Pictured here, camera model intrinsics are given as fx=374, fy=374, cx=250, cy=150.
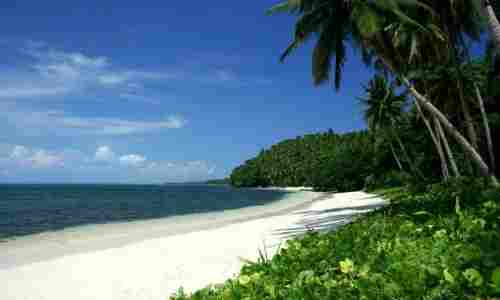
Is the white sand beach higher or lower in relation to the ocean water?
higher

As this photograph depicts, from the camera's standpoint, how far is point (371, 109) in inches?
1230

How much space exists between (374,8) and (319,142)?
93.6 metres

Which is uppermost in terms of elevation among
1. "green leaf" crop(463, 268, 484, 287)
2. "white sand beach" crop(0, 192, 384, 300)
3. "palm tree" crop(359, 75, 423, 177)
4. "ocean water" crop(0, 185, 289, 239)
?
"palm tree" crop(359, 75, 423, 177)

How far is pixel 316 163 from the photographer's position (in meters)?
79.0

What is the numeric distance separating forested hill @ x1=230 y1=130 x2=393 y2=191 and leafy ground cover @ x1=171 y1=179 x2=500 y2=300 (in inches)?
1541

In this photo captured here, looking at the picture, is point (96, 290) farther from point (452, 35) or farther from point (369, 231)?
point (452, 35)

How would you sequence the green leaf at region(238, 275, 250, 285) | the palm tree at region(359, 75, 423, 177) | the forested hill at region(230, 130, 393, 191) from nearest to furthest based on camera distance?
1. the green leaf at region(238, 275, 250, 285)
2. the palm tree at region(359, 75, 423, 177)
3. the forested hill at region(230, 130, 393, 191)

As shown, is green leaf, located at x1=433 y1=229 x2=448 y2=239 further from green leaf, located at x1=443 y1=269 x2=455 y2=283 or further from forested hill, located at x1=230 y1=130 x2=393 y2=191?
forested hill, located at x1=230 y1=130 x2=393 y2=191

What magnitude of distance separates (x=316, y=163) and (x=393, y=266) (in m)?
76.6

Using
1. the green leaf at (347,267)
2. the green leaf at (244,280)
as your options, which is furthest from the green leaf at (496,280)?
the green leaf at (244,280)

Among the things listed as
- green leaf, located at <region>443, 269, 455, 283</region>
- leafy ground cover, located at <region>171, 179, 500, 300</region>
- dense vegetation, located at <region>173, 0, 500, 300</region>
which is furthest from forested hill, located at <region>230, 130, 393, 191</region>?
Result: green leaf, located at <region>443, 269, 455, 283</region>

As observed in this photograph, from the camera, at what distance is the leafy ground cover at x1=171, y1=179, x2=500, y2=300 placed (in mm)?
2857

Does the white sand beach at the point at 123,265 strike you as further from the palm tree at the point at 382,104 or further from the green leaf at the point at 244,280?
the palm tree at the point at 382,104

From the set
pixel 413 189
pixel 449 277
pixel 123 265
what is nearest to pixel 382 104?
pixel 413 189
